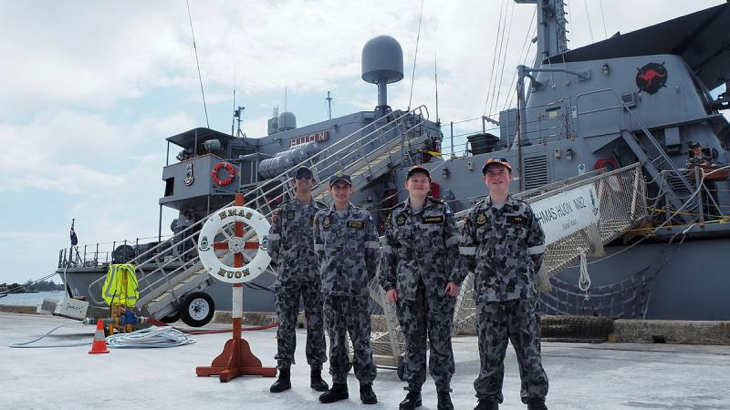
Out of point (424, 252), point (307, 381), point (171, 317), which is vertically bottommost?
point (307, 381)

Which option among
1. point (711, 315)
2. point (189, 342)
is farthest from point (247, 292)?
point (711, 315)

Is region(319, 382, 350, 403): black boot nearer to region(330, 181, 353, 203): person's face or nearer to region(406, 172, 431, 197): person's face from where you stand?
region(330, 181, 353, 203): person's face

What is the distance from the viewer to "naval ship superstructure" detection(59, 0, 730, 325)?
840 centimetres

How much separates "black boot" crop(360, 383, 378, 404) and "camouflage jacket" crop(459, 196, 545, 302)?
3.25ft

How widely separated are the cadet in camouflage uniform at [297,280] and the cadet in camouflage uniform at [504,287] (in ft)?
4.48

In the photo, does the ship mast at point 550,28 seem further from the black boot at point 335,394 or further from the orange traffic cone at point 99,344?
the black boot at point 335,394

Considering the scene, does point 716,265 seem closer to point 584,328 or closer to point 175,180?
point 584,328

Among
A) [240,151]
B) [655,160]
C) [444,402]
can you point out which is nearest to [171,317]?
[240,151]

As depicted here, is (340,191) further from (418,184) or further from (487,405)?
(487,405)

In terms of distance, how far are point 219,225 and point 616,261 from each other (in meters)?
6.62

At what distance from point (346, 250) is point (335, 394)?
934mm

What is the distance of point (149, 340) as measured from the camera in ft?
22.6

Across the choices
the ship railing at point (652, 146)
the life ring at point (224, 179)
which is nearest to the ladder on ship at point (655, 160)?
the ship railing at point (652, 146)

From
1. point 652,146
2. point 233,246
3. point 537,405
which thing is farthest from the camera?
point 652,146
